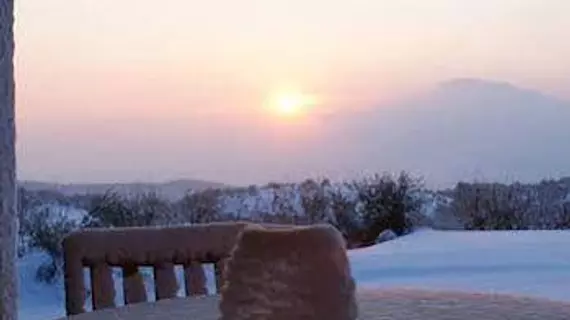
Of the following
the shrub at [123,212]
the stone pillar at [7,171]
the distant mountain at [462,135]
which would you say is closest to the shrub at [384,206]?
the distant mountain at [462,135]

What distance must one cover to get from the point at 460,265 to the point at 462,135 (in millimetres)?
3257

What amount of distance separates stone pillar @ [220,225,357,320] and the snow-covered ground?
10.2 feet

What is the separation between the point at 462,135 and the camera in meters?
7.85

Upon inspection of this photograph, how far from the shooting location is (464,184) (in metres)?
7.43

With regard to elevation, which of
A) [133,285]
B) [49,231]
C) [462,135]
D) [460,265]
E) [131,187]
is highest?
[462,135]

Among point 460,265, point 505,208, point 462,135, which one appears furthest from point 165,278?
point 462,135

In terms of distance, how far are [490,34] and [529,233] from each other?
144cm

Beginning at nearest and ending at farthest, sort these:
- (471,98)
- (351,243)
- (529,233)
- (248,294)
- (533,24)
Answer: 1. (248,294)
2. (529,233)
3. (533,24)
4. (351,243)
5. (471,98)

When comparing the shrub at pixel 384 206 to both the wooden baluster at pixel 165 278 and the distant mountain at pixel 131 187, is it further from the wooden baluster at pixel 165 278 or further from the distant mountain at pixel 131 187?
the wooden baluster at pixel 165 278

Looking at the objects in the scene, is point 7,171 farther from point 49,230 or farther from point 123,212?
point 123,212

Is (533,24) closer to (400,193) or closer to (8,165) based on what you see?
(400,193)

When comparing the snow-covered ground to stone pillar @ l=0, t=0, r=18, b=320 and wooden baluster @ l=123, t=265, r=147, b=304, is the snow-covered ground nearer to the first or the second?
stone pillar @ l=0, t=0, r=18, b=320

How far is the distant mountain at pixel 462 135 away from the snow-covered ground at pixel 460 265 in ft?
6.72

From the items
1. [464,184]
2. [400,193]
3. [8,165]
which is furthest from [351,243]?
[8,165]
